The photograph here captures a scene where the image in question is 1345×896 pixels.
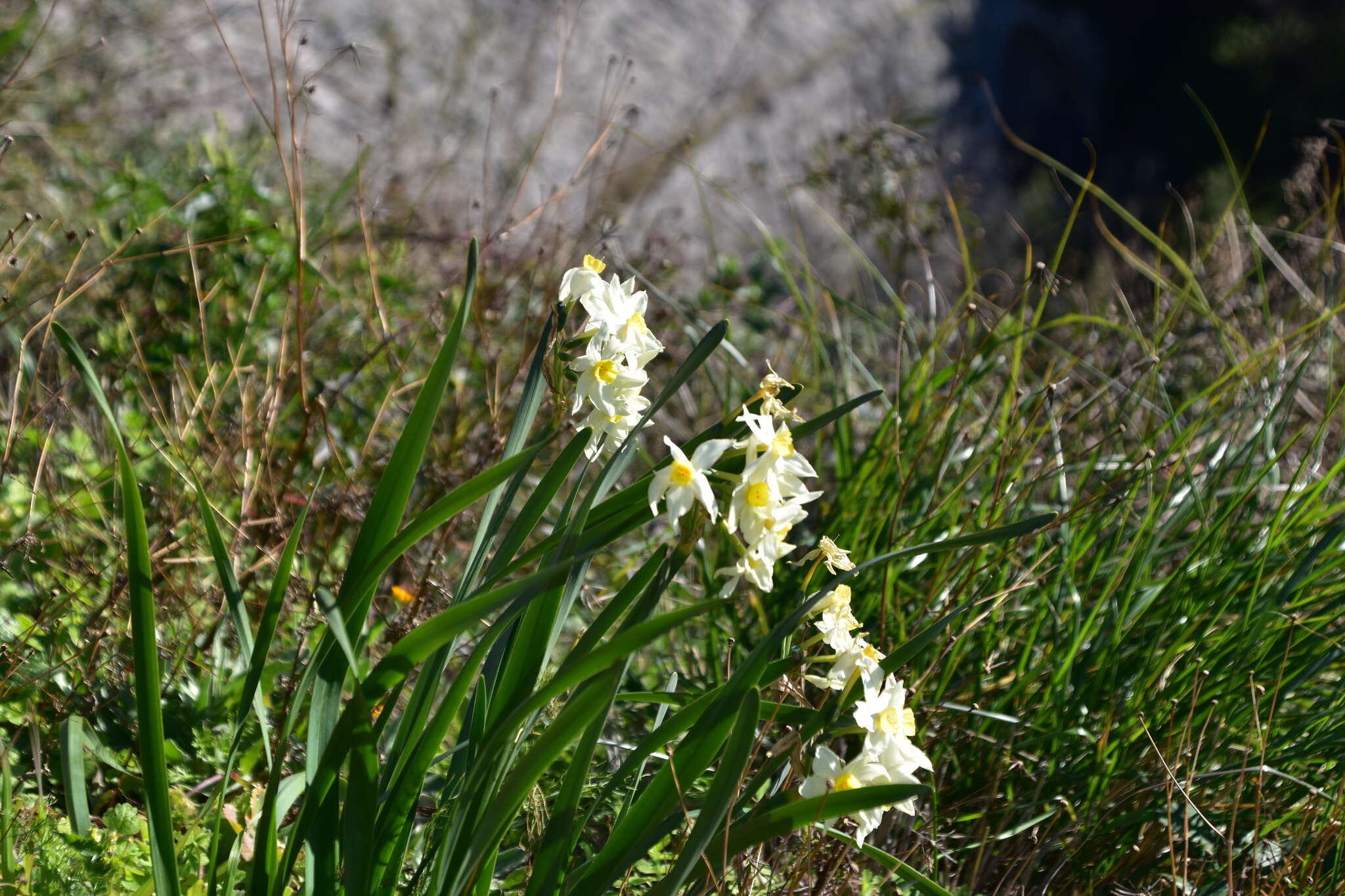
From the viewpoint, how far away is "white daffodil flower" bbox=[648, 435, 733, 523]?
829 millimetres

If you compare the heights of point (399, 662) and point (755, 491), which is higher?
point (755, 491)

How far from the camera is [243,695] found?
1015 mm

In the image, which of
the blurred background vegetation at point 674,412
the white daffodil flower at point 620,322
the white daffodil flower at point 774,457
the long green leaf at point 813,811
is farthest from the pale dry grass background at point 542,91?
the long green leaf at point 813,811

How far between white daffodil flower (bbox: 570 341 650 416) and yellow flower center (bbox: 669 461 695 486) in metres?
0.21

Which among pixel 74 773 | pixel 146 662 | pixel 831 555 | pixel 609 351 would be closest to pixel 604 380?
pixel 609 351

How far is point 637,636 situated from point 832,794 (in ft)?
0.68

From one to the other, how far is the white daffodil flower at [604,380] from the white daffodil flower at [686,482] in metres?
0.17

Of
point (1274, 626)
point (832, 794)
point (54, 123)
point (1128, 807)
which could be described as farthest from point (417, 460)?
point (54, 123)

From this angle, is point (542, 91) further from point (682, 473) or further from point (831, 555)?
point (682, 473)

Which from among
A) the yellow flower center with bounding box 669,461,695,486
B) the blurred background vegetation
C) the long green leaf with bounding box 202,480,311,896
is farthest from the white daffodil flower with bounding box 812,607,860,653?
the long green leaf with bounding box 202,480,311,896

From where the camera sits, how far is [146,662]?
3.27 feet

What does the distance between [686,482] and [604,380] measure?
0.23 meters

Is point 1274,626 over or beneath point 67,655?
beneath

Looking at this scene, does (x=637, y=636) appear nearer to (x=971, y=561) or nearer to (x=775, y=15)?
(x=971, y=561)
